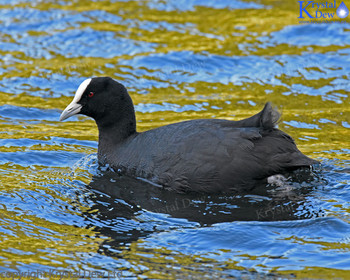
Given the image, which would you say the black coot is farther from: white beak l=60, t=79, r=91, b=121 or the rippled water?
white beak l=60, t=79, r=91, b=121

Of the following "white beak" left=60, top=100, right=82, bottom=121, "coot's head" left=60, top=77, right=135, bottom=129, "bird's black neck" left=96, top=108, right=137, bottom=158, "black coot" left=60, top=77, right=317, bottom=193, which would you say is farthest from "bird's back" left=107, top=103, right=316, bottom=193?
"white beak" left=60, top=100, right=82, bottom=121

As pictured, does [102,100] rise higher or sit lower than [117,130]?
higher

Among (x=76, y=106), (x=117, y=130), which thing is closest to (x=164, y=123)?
(x=117, y=130)

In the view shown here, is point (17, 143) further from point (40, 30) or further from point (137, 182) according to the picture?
point (40, 30)

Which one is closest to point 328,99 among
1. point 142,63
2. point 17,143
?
point 142,63

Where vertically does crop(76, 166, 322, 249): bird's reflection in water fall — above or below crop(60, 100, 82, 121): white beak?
below

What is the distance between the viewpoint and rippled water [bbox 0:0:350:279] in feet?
15.4

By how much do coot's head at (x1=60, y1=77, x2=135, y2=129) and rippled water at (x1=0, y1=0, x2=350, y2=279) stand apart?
63 cm

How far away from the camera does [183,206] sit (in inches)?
219

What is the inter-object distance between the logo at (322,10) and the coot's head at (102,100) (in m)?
5.41

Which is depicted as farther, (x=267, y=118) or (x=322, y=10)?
(x=322, y=10)

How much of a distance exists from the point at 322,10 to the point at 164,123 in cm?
485

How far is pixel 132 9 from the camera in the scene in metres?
11.6

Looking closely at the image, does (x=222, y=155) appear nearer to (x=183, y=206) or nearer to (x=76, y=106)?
(x=183, y=206)
